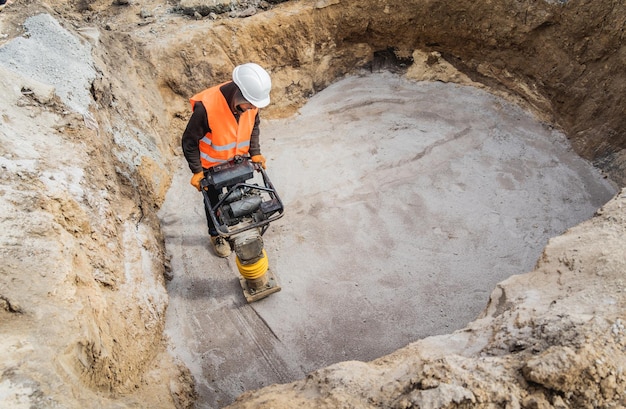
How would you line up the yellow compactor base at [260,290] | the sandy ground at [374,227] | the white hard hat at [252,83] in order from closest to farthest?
the white hard hat at [252,83] → the sandy ground at [374,227] → the yellow compactor base at [260,290]

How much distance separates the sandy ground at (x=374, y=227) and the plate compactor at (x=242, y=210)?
26.8 inches

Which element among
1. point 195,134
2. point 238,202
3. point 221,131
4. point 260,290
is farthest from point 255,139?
point 260,290

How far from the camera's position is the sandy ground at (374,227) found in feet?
11.6

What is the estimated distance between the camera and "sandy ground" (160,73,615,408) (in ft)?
11.6

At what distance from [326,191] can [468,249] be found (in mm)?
1688

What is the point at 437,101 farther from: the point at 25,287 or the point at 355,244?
the point at 25,287

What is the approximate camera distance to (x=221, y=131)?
3.36 meters

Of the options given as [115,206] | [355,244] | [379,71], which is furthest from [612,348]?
[379,71]

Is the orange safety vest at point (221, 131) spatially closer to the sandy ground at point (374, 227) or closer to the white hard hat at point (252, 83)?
the white hard hat at point (252, 83)

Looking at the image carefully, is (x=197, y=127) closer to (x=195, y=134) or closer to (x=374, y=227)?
(x=195, y=134)

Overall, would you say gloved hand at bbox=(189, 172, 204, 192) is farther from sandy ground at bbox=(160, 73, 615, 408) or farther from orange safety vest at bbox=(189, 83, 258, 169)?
sandy ground at bbox=(160, 73, 615, 408)

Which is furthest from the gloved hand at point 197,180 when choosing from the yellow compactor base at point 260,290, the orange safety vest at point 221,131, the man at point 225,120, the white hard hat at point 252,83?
the yellow compactor base at point 260,290

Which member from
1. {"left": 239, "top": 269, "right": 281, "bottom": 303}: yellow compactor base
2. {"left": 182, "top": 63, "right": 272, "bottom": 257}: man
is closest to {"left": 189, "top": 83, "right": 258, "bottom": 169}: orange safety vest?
{"left": 182, "top": 63, "right": 272, "bottom": 257}: man

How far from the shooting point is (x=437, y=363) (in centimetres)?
207
